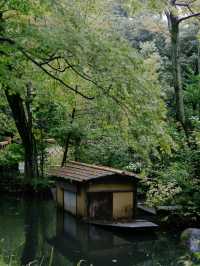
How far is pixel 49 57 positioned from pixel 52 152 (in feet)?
46.8

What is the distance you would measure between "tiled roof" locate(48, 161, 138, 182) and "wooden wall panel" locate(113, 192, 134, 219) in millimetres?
773

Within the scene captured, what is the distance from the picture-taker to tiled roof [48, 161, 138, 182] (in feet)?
43.6

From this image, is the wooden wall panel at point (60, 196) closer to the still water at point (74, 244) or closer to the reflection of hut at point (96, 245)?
the still water at point (74, 244)

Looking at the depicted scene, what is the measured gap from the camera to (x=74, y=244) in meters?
11.6

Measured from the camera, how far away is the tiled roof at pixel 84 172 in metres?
13.3

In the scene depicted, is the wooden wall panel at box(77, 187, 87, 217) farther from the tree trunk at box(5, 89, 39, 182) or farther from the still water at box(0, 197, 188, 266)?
the tree trunk at box(5, 89, 39, 182)

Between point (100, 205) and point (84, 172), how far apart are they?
1239mm

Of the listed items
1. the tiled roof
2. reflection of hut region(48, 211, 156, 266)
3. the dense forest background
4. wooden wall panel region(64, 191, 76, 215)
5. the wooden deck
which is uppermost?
the dense forest background

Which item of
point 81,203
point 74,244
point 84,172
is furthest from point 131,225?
point 84,172

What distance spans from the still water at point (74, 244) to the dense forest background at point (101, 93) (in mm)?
1601

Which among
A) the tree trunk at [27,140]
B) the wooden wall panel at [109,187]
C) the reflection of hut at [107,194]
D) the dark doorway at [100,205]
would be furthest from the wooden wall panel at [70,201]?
the tree trunk at [27,140]

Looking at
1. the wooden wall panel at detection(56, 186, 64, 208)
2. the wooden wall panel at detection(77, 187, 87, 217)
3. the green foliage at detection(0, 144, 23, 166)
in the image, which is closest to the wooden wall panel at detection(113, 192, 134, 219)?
the wooden wall panel at detection(77, 187, 87, 217)

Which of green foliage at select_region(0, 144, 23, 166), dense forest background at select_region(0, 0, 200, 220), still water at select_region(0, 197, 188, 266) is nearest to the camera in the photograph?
dense forest background at select_region(0, 0, 200, 220)

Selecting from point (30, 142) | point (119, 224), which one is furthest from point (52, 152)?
point (119, 224)
